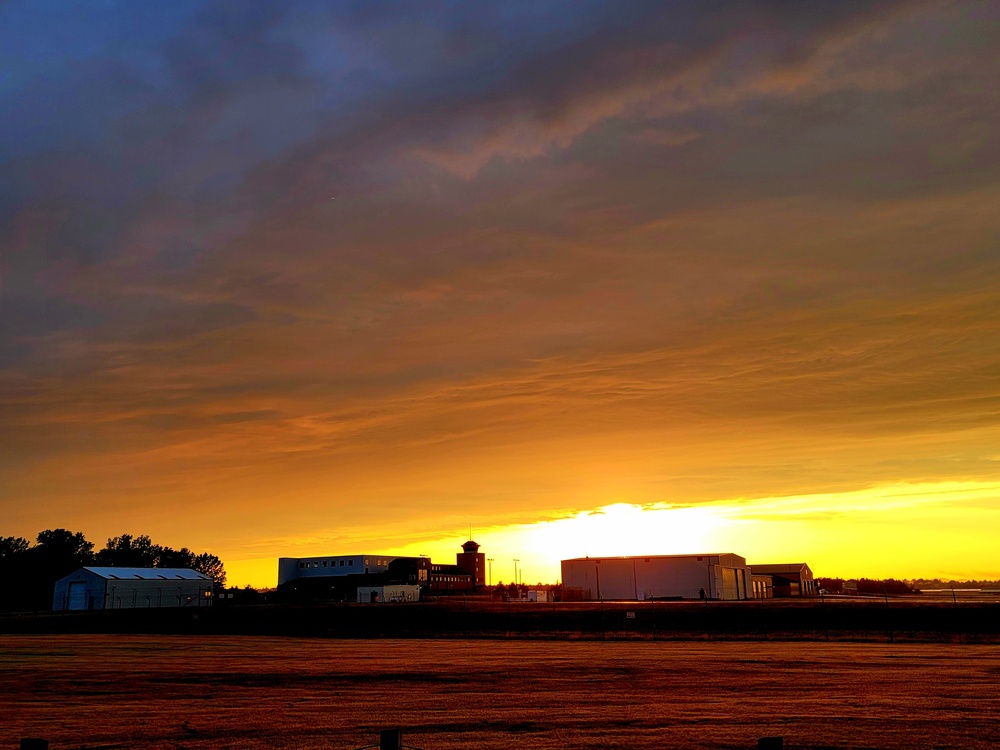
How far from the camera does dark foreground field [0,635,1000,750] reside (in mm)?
20906

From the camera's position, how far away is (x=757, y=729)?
70.8 feet

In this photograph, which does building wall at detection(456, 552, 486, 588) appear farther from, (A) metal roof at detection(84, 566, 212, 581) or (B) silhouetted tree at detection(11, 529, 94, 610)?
(B) silhouetted tree at detection(11, 529, 94, 610)

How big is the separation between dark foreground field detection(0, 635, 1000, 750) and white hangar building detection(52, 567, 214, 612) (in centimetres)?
9654

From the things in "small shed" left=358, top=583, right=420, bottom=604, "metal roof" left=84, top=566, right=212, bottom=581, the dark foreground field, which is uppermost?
"metal roof" left=84, top=566, right=212, bottom=581

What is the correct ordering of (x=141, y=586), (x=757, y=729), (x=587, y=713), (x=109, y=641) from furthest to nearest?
(x=141, y=586) → (x=109, y=641) → (x=587, y=713) → (x=757, y=729)

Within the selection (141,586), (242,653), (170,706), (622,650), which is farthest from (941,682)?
(141,586)

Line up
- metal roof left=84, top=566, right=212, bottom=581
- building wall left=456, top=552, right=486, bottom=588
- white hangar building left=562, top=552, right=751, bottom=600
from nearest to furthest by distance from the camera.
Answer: white hangar building left=562, top=552, right=751, bottom=600 → metal roof left=84, top=566, right=212, bottom=581 → building wall left=456, top=552, right=486, bottom=588

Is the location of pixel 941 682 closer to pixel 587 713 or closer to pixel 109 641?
pixel 587 713

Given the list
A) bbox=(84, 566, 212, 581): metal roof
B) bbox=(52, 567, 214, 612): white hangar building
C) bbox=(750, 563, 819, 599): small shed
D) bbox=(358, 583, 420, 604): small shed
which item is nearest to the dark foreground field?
bbox=(52, 567, 214, 612): white hangar building

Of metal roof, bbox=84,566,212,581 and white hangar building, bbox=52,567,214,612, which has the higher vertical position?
metal roof, bbox=84,566,212,581

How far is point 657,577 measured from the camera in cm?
12344

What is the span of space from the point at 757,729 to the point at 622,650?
3320 centimetres

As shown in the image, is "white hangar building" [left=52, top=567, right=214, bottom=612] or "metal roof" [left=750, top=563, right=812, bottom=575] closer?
"white hangar building" [left=52, top=567, right=214, bottom=612]

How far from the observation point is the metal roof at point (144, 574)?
467 ft
